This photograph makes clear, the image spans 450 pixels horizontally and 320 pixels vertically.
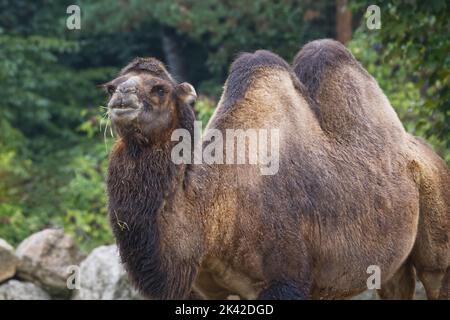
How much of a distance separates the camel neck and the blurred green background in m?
6.00

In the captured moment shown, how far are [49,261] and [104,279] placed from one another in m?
0.87

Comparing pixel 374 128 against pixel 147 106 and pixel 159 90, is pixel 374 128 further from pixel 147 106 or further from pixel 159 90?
pixel 147 106

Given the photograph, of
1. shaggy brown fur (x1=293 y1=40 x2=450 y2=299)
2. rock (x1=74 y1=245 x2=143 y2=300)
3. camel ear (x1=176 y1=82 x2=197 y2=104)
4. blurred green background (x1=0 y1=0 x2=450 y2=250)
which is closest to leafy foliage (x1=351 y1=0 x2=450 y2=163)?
shaggy brown fur (x1=293 y1=40 x2=450 y2=299)

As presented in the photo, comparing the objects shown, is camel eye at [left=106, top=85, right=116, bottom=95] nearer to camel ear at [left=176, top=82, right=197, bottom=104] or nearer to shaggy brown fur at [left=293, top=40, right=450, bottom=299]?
camel ear at [left=176, top=82, right=197, bottom=104]

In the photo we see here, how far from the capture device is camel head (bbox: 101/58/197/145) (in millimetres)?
5500

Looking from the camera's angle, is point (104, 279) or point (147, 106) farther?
point (104, 279)

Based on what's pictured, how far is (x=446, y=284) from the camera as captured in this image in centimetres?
737

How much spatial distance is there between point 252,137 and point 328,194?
0.67m

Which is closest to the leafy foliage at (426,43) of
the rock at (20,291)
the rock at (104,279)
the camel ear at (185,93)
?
the rock at (104,279)

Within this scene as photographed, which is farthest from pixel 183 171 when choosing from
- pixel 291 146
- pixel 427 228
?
pixel 427 228

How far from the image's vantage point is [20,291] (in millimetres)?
9688

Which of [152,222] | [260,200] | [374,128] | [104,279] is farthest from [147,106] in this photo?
[104,279]

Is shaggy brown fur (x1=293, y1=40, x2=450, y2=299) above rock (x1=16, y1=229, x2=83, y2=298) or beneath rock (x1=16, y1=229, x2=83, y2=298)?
above

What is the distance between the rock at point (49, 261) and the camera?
9844mm
